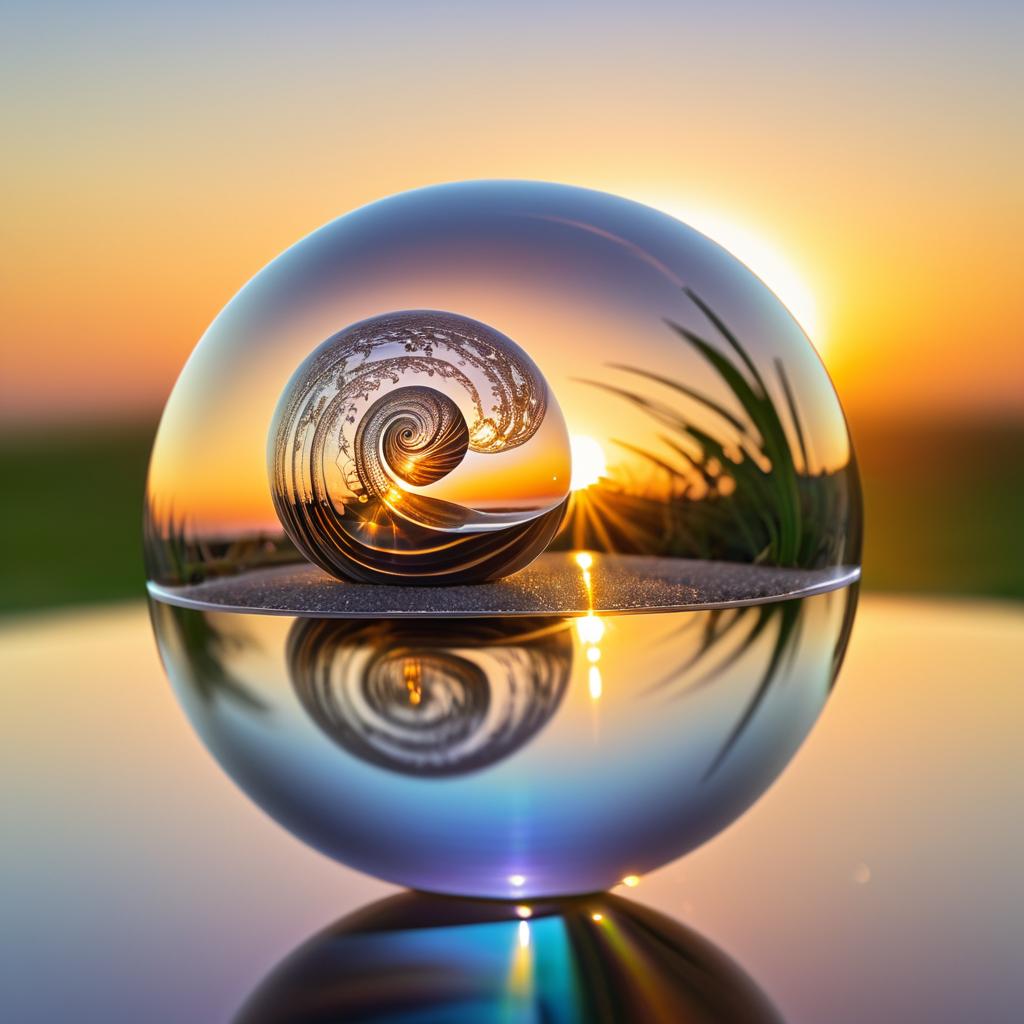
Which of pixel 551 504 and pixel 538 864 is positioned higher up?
pixel 551 504

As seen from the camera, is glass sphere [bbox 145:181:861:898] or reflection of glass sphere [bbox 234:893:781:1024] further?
glass sphere [bbox 145:181:861:898]

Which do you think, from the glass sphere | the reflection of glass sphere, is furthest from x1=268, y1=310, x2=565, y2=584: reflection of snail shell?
the reflection of glass sphere

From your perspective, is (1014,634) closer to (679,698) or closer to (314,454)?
(679,698)

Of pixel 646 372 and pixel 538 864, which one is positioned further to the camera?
pixel 646 372

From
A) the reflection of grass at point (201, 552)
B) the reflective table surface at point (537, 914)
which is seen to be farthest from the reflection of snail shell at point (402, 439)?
the reflective table surface at point (537, 914)

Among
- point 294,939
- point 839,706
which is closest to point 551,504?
point 839,706

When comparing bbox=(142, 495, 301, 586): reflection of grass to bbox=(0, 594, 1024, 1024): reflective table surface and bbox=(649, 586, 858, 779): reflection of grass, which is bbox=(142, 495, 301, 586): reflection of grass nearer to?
bbox=(0, 594, 1024, 1024): reflective table surface

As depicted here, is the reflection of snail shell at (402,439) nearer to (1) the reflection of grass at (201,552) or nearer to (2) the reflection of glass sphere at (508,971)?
(1) the reflection of grass at (201,552)
